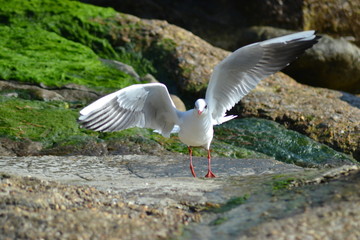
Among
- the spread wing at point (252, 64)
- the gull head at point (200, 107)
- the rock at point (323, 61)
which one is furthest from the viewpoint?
the rock at point (323, 61)

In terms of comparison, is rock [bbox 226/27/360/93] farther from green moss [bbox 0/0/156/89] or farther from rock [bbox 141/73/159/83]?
rock [bbox 141/73/159/83]

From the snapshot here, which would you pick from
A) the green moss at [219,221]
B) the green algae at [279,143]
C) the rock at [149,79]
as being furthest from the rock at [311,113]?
the green moss at [219,221]

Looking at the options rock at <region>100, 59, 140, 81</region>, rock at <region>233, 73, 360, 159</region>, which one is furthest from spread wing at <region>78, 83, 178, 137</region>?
rock at <region>100, 59, 140, 81</region>

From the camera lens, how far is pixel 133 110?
21.5ft

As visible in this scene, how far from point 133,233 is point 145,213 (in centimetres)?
52

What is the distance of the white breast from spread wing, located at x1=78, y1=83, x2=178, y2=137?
0.86ft

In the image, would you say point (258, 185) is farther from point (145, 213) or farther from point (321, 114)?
point (321, 114)

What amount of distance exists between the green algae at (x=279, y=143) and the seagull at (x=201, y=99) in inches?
79.0

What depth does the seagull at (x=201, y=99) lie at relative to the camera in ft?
20.3

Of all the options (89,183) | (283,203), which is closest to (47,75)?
(89,183)

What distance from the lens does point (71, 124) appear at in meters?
8.12

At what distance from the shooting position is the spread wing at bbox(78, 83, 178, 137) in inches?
241

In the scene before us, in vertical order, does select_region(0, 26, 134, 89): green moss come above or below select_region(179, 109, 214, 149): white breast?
below

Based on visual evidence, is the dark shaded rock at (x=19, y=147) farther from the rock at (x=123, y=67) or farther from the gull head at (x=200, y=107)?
the rock at (x=123, y=67)
